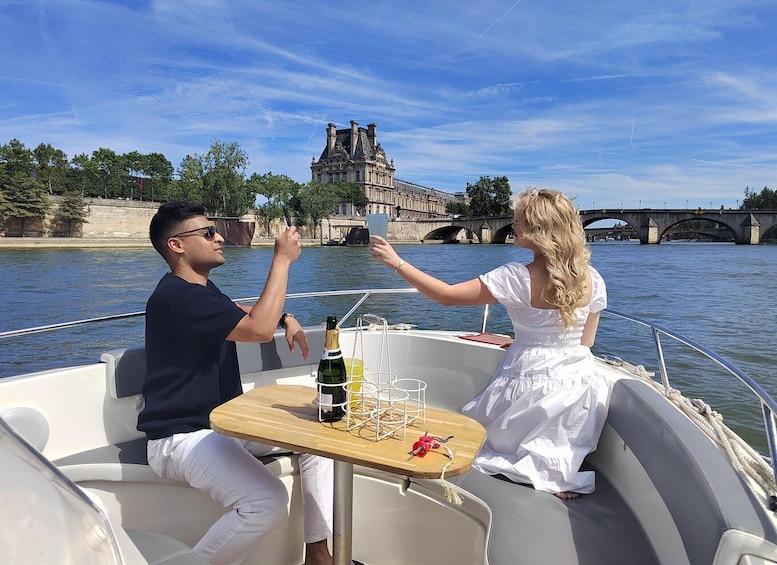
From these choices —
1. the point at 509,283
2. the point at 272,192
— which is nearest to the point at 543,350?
the point at 509,283

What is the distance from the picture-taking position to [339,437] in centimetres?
134

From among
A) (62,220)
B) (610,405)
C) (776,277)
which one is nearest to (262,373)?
(610,405)

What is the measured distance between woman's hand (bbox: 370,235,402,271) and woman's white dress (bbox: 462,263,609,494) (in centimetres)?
30

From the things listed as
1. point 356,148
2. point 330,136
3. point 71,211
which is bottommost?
point 71,211

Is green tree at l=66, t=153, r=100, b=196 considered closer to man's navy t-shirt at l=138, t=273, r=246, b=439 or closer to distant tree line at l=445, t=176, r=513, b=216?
distant tree line at l=445, t=176, r=513, b=216

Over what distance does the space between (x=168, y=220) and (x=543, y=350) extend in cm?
130

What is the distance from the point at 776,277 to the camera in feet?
63.5

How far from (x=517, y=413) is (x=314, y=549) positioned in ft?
2.67

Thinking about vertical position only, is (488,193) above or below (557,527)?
above

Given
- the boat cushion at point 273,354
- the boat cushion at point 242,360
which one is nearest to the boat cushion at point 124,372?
the boat cushion at point 242,360

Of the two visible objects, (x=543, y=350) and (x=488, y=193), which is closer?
(x=543, y=350)

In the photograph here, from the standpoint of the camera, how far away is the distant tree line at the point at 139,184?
121 feet

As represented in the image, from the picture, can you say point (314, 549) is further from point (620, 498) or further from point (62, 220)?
point (62, 220)

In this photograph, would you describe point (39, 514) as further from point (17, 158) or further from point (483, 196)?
point (483, 196)
